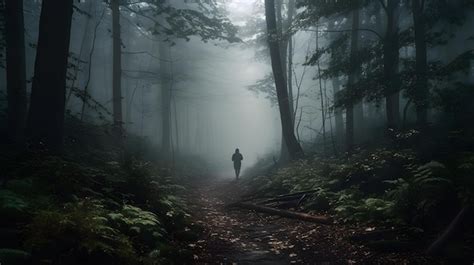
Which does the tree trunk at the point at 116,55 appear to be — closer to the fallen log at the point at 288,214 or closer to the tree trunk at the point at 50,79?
the tree trunk at the point at 50,79

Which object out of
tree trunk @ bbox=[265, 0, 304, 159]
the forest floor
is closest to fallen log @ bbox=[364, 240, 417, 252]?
the forest floor

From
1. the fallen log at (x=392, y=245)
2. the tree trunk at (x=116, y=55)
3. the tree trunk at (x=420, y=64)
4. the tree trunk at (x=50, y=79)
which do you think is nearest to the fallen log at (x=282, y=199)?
the fallen log at (x=392, y=245)

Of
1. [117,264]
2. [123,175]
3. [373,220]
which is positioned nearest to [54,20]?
[123,175]

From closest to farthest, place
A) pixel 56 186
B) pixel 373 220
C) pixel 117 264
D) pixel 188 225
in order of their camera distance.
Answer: pixel 117 264
pixel 56 186
pixel 373 220
pixel 188 225

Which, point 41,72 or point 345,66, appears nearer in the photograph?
point 41,72

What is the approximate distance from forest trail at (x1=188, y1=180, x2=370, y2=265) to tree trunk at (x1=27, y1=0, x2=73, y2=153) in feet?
14.0

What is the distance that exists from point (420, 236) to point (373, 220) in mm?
1173

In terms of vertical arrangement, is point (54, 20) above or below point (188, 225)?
above

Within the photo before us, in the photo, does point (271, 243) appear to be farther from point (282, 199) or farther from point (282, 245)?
point (282, 199)

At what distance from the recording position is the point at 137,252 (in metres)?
5.20

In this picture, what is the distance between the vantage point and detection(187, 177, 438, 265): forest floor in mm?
5582

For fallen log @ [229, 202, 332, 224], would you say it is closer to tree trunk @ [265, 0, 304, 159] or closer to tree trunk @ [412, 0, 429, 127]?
tree trunk @ [412, 0, 429, 127]

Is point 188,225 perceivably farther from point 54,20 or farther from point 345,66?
point 345,66

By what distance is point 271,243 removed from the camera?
6941mm
